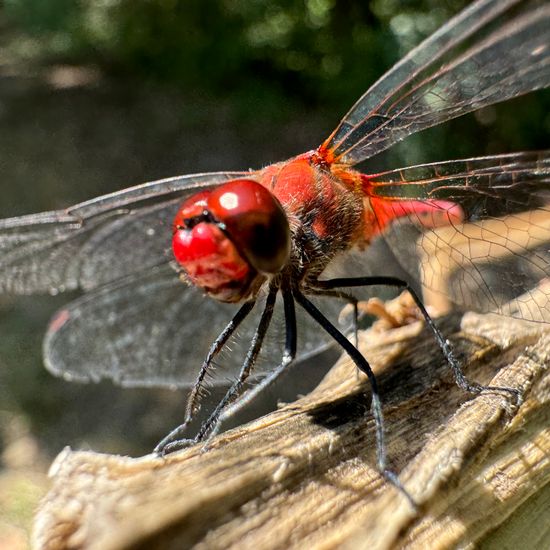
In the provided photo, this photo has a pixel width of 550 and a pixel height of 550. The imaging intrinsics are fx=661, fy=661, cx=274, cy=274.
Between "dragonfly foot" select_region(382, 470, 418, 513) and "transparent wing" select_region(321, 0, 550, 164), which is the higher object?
"transparent wing" select_region(321, 0, 550, 164)

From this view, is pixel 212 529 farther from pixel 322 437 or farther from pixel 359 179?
pixel 359 179

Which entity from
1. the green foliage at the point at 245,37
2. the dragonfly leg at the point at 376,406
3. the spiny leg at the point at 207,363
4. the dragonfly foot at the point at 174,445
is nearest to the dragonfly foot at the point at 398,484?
the dragonfly leg at the point at 376,406

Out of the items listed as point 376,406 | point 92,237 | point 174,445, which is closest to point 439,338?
point 376,406

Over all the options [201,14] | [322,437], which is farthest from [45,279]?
[201,14]

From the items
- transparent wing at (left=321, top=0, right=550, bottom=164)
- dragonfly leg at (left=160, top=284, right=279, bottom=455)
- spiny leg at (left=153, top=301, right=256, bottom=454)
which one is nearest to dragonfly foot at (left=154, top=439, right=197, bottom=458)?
dragonfly leg at (left=160, top=284, right=279, bottom=455)

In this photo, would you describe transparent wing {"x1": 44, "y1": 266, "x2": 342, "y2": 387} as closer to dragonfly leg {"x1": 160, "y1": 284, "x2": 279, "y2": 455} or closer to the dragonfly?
the dragonfly

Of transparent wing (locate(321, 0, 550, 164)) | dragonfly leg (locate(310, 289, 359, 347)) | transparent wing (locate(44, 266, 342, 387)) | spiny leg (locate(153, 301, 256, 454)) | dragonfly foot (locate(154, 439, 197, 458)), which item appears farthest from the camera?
transparent wing (locate(44, 266, 342, 387))

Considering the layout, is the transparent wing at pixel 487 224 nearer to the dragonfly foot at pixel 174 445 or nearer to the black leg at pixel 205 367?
the black leg at pixel 205 367
